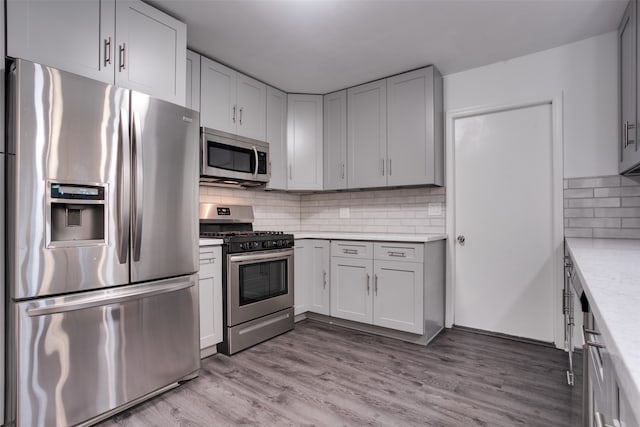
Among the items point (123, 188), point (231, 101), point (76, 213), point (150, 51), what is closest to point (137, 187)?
point (123, 188)

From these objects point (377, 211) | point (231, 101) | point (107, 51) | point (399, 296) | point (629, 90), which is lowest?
point (399, 296)

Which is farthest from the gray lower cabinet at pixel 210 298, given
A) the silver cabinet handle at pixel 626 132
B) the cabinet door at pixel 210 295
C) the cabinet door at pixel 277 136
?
the silver cabinet handle at pixel 626 132

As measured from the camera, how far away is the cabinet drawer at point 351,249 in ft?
10.4

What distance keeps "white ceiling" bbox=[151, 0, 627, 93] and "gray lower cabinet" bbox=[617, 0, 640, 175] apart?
19 cm

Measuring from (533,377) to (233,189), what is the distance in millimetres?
2885

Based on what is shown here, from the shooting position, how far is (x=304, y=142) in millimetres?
3850

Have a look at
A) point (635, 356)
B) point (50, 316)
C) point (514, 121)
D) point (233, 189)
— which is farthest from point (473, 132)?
point (50, 316)

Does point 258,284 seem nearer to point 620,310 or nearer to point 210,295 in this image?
point 210,295

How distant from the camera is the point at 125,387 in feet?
6.16

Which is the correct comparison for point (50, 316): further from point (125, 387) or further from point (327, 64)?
point (327, 64)

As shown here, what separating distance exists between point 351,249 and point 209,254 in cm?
129

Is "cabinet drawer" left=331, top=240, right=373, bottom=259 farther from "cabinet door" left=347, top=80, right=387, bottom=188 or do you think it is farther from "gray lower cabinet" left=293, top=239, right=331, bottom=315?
"cabinet door" left=347, top=80, right=387, bottom=188

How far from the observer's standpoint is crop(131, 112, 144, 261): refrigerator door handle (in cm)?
192

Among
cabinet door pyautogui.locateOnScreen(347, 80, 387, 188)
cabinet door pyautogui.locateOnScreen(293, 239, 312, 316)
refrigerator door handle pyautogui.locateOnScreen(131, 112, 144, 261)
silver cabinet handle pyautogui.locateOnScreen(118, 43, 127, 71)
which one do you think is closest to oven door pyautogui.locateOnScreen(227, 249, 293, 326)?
cabinet door pyautogui.locateOnScreen(293, 239, 312, 316)
